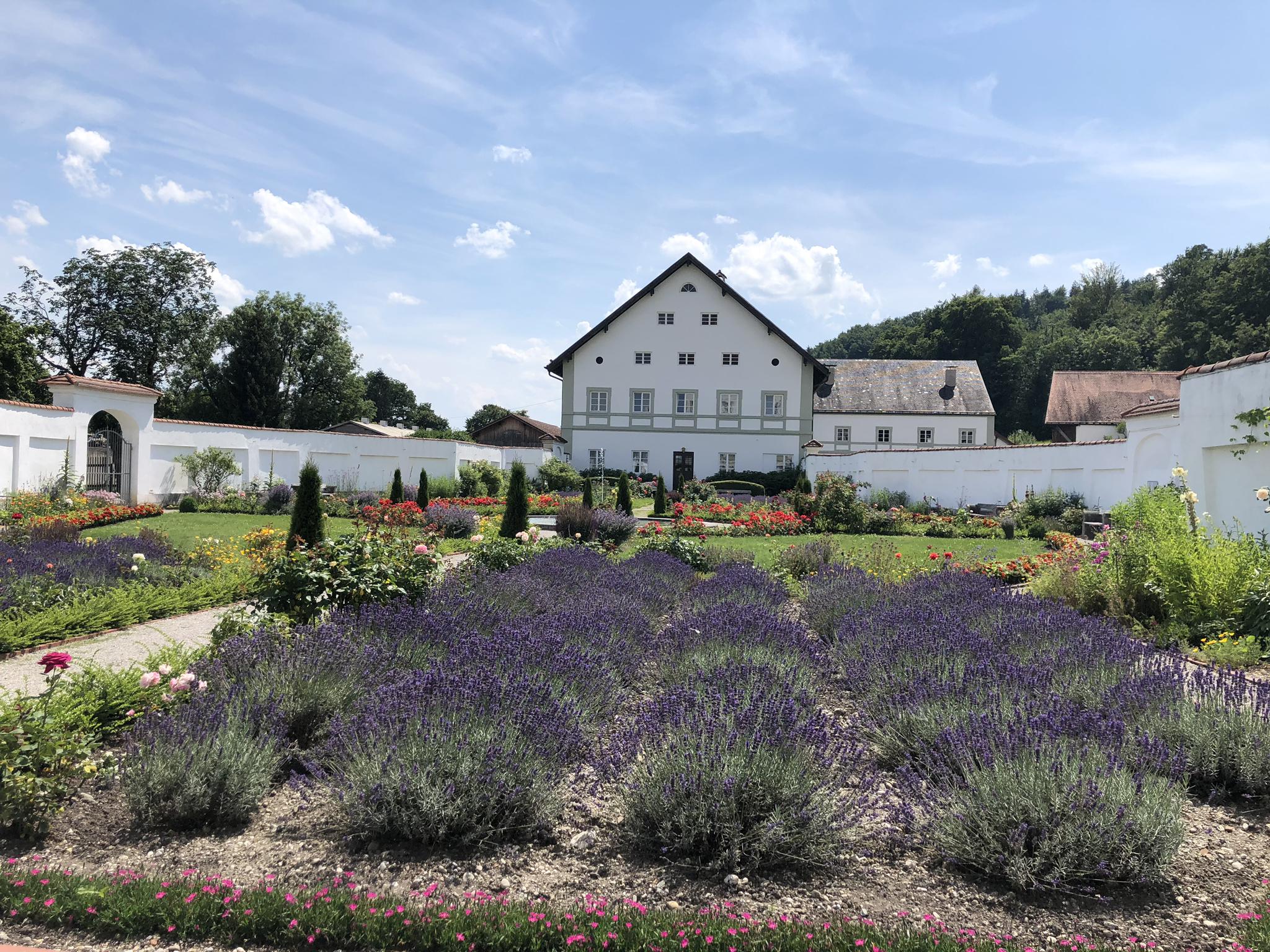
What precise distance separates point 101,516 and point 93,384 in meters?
3.98

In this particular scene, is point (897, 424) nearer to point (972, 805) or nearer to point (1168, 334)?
point (1168, 334)

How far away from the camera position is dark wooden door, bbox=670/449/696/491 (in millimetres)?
33156

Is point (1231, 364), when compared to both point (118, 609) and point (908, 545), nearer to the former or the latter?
point (908, 545)

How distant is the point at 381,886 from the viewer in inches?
110

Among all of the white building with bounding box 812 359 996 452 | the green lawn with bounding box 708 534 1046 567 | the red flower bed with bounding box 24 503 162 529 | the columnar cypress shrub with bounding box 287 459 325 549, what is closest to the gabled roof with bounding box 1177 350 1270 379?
the green lawn with bounding box 708 534 1046 567

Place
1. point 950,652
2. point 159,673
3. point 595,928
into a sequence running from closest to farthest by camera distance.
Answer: point 595,928
point 159,673
point 950,652

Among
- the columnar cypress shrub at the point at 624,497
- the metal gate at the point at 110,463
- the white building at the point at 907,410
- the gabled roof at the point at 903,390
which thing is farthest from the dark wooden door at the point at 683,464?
the metal gate at the point at 110,463

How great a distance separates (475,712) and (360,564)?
11.2 ft

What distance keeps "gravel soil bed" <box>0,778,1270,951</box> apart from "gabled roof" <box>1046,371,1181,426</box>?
4201cm

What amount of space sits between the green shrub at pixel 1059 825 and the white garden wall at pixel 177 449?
65.9ft

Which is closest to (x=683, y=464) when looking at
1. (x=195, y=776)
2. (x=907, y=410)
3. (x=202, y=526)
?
(x=907, y=410)

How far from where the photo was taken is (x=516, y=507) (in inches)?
524

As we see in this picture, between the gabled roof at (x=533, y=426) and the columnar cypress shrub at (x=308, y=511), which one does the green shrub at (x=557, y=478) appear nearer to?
the gabled roof at (x=533, y=426)

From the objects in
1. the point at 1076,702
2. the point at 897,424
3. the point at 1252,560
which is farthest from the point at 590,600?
the point at 897,424
